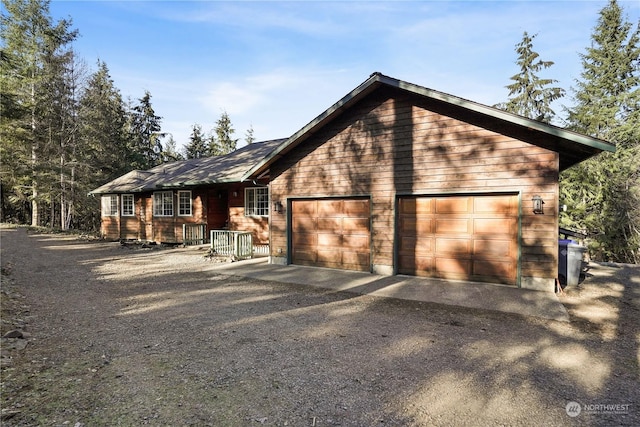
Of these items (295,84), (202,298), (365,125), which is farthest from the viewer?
(295,84)

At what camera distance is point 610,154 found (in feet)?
53.6

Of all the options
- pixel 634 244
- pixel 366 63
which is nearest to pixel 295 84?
pixel 366 63

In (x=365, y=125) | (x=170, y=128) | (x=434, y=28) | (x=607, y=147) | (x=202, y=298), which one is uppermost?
(x=170, y=128)

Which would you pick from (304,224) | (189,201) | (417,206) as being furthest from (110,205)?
(417,206)

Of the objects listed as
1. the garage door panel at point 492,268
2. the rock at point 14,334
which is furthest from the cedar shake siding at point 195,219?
the rock at point 14,334

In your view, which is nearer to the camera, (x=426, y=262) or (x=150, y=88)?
(x=426, y=262)

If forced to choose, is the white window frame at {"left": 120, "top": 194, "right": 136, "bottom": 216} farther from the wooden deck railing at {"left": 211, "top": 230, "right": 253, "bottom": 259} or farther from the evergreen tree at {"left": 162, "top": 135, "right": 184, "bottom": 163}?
the evergreen tree at {"left": 162, "top": 135, "right": 184, "bottom": 163}

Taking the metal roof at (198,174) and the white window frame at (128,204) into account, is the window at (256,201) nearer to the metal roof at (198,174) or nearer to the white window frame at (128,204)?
the metal roof at (198,174)

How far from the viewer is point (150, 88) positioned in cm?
4266

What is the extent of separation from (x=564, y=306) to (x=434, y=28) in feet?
28.8

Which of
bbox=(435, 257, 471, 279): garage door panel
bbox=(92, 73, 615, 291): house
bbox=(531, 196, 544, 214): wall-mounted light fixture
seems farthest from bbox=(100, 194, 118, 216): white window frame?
bbox=(531, 196, 544, 214): wall-mounted light fixture

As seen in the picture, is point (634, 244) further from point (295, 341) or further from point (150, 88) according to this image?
point (150, 88)

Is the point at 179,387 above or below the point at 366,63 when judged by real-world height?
below

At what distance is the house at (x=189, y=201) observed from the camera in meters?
14.3
